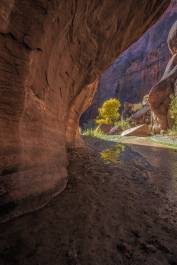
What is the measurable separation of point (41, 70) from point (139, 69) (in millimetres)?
56519

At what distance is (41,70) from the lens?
3.54 m

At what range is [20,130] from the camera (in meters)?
2.99

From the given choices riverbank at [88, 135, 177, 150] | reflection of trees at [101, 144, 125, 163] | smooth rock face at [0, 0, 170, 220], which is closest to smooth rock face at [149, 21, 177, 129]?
riverbank at [88, 135, 177, 150]

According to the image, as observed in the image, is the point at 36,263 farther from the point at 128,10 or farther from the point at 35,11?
the point at 128,10

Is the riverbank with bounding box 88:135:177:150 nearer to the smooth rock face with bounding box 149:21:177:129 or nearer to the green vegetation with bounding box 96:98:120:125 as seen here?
the smooth rock face with bounding box 149:21:177:129

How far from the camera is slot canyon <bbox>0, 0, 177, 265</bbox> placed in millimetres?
2006

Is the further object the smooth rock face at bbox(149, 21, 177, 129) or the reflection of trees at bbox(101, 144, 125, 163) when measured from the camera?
the smooth rock face at bbox(149, 21, 177, 129)

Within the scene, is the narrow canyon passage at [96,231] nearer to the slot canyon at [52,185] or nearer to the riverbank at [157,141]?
the slot canyon at [52,185]

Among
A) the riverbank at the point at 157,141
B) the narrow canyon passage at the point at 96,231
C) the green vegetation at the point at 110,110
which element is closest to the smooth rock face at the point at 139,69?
the green vegetation at the point at 110,110

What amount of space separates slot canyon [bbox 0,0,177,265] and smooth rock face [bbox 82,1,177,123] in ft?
168

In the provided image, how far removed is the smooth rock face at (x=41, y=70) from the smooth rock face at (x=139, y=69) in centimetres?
4978

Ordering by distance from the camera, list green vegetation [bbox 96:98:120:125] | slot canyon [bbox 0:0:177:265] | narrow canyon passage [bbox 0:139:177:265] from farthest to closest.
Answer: green vegetation [bbox 96:98:120:125] < slot canyon [bbox 0:0:177:265] < narrow canyon passage [bbox 0:139:177:265]

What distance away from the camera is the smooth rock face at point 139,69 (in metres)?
51.6

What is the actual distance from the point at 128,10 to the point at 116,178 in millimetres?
4715
